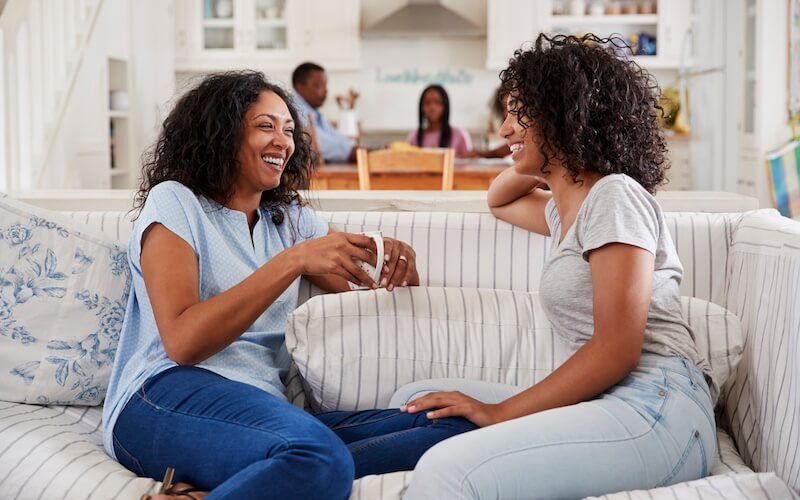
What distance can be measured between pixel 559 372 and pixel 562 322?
130 mm

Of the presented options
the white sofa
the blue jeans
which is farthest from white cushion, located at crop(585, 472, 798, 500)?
the blue jeans

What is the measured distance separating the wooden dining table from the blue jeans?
224 centimetres

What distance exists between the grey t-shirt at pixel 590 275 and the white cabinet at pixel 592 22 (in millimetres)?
5469

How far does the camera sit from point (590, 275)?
1498 millimetres

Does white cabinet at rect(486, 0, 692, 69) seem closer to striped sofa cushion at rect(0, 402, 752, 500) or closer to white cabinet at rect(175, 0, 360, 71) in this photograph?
white cabinet at rect(175, 0, 360, 71)

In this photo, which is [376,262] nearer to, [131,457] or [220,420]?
[220,420]

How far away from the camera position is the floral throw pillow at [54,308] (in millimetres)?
1747

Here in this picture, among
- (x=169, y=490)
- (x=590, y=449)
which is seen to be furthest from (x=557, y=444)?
(x=169, y=490)

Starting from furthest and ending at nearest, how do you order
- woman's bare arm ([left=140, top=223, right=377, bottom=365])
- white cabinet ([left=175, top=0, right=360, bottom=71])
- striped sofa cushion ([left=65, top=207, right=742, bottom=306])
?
white cabinet ([left=175, top=0, right=360, bottom=71])
striped sofa cushion ([left=65, top=207, right=742, bottom=306])
woman's bare arm ([left=140, top=223, right=377, bottom=365])

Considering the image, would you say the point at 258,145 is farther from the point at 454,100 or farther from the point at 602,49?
the point at 454,100

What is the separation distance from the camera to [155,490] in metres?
1.45

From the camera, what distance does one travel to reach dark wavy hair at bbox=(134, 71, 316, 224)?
1737 millimetres

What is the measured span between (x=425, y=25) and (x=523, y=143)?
18.3 ft

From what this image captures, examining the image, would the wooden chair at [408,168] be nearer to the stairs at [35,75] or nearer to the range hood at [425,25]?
the stairs at [35,75]
